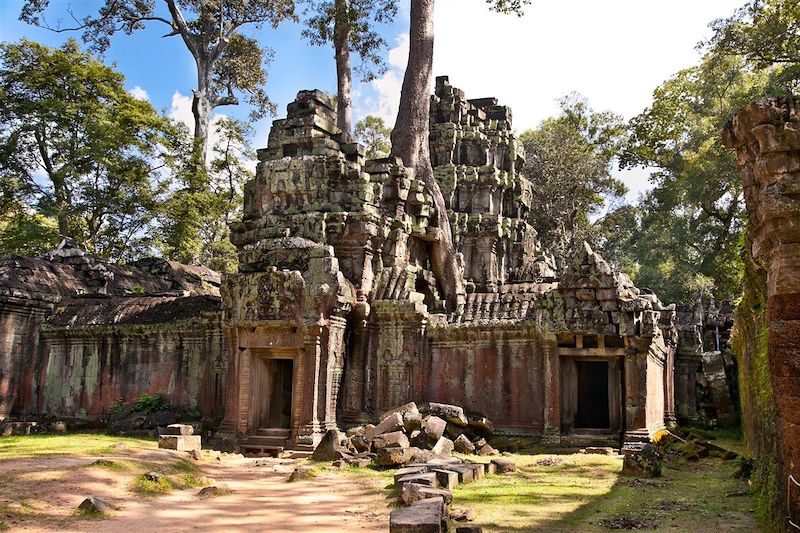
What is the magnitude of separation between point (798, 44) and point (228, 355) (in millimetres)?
15553

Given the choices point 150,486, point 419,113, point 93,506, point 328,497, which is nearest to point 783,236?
point 328,497

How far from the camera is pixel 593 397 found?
17.2 metres

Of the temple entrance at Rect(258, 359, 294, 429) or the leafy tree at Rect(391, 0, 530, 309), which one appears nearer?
the temple entrance at Rect(258, 359, 294, 429)

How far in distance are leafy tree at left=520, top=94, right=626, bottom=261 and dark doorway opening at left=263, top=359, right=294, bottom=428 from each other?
19063mm

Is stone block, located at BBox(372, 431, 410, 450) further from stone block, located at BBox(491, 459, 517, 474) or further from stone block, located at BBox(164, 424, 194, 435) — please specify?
stone block, located at BBox(164, 424, 194, 435)

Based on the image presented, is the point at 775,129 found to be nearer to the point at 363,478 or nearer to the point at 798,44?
the point at 363,478

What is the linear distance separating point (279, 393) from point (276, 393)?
0.11 meters

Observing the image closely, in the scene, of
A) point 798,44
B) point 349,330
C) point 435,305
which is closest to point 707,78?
Answer: point 798,44

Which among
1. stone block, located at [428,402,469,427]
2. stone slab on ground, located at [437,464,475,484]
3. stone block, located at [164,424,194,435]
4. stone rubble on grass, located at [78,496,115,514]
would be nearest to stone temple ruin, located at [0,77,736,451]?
stone block, located at [428,402,469,427]

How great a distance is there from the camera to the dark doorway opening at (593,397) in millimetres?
16797

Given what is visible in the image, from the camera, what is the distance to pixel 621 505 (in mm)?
8844

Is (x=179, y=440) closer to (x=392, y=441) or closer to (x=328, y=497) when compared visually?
(x=392, y=441)

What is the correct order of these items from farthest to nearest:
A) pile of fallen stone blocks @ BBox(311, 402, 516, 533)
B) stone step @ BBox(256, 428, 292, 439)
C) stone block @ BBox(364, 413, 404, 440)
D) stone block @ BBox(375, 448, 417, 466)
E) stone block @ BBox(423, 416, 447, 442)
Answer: stone step @ BBox(256, 428, 292, 439), stone block @ BBox(364, 413, 404, 440), stone block @ BBox(423, 416, 447, 442), stone block @ BBox(375, 448, 417, 466), pile of fallen stone blocks @ BBox(311, 402, 516, 533)

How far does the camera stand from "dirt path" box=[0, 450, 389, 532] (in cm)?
803
